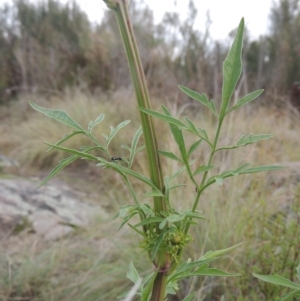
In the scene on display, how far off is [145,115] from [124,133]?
385 centimetres

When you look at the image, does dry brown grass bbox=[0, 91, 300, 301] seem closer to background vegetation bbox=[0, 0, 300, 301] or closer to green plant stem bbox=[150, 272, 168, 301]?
background vegetation bbox=[0, 0, 300, 301]

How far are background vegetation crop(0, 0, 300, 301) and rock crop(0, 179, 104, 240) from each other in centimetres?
10

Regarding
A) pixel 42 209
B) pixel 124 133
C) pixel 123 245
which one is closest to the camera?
pixel 123 245

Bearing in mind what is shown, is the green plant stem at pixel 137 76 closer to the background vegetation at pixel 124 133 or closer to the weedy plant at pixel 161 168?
the weedy plant at pixel 161 168

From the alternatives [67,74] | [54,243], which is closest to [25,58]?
[67,74]

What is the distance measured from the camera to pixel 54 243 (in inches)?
89.6

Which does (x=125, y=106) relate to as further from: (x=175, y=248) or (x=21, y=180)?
(x=175, y=248)

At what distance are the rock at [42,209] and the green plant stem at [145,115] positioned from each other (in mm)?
1896

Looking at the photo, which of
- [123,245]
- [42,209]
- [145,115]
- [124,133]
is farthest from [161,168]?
[124,133]

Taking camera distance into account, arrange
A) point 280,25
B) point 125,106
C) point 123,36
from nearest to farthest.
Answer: point 123,36 < point 125,106 < point 280,25

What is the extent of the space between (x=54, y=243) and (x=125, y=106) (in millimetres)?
2887

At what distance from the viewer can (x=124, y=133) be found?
4.17 metres

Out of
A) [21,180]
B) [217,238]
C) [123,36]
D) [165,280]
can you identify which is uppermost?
[123,36]

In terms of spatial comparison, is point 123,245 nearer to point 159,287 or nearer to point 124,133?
point 159,287
